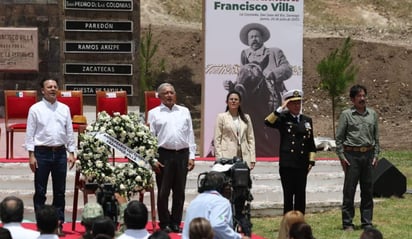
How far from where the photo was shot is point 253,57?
1395 cm

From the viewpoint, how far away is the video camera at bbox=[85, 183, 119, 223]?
820cm

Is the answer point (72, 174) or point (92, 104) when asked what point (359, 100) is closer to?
point (72, 174)

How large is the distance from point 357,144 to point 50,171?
3.28 metres

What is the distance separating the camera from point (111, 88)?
16.4 metres

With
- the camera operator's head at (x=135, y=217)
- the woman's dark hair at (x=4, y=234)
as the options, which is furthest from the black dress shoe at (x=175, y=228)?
the woman's dark hair at (x=4, y=234)

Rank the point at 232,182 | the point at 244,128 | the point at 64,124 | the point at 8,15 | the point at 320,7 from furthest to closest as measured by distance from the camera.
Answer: the point at 320,7
the point at 8,15
the point at 244,128
the point at 64,124
the point at 232,182

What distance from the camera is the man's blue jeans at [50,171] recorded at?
9.24 metres

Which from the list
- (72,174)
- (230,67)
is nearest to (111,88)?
(230,67)

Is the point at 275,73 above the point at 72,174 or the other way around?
above

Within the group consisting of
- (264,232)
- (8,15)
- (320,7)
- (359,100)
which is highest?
(320,7)

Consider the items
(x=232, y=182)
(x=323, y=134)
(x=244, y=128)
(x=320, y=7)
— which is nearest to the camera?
(x=232, y=182)

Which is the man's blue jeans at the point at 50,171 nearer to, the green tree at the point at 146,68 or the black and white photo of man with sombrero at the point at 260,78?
the black and white photo of man with sombrero at the point at 260,78

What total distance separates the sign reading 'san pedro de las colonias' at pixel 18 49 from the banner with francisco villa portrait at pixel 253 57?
3556mm

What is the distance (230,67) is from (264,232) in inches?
160
